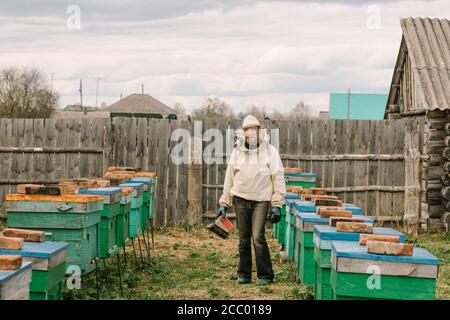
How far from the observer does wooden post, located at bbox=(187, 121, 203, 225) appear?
56.2 feet

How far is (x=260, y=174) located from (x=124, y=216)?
1.99 m

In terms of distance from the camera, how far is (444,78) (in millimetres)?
16969

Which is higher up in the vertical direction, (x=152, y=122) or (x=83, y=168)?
(x=152, y=122)

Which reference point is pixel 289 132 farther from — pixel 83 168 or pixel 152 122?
pixel 83 168

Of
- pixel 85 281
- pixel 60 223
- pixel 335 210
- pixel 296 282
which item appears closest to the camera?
pixel 60 223

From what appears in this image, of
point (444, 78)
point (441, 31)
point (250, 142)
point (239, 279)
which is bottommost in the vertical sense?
point (239, 279)

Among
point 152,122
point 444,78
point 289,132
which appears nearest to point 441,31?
point 444,78

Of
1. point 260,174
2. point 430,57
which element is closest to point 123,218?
point 260,174

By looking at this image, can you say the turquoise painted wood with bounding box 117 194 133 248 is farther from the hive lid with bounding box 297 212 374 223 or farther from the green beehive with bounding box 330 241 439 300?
the green beehive with bounding box 330 241 439 300

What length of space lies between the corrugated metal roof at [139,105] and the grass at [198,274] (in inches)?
1896

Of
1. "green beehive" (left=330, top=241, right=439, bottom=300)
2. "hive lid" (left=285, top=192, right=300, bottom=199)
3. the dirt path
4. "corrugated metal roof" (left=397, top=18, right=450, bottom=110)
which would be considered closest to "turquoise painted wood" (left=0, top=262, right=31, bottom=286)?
"green beehive" (left=330, top=241, right=439, bottom=300)

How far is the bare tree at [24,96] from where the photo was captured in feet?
132

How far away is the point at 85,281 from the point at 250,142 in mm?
2926

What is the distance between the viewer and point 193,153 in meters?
17.2
